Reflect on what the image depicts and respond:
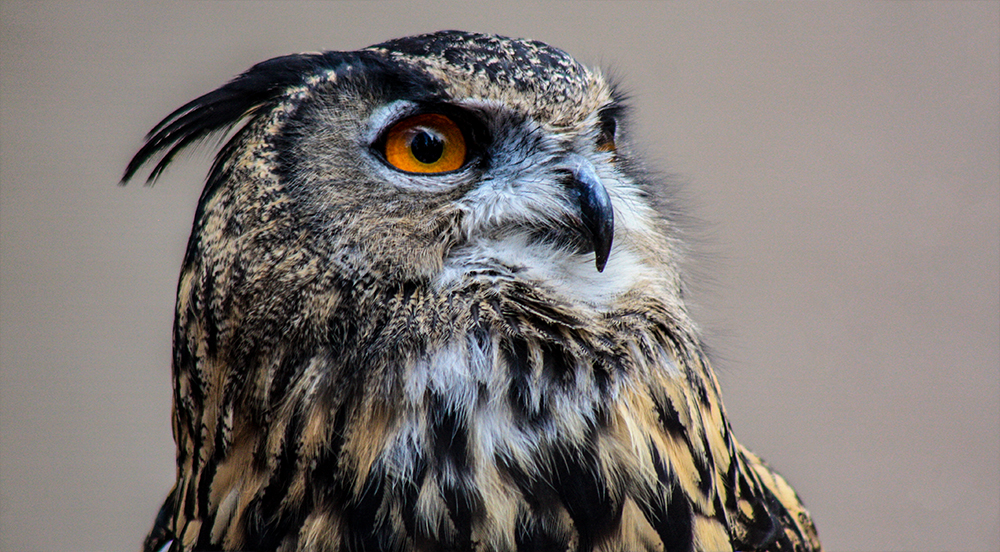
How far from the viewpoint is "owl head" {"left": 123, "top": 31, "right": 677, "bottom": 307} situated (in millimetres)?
689

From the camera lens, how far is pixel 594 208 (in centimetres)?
71

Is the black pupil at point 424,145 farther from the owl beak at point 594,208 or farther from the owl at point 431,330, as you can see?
the owl beak at point 594,208

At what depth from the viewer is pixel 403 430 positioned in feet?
2.19

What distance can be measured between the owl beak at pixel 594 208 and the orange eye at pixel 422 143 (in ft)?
0.40

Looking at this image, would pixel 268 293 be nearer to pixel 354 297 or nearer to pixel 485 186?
pixel 354 297

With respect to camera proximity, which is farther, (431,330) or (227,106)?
(227,106)

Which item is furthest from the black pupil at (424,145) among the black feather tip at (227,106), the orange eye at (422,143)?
the black feather tip at (227,106)

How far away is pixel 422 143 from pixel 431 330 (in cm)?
18

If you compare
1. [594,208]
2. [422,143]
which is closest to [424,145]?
[422,143]

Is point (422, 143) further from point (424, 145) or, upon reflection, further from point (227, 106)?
point (227, 106)

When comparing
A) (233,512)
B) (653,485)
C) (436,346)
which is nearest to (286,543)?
(233,512)

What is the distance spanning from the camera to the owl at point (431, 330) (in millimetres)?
666

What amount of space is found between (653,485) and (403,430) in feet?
0.78

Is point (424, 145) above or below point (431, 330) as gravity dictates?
above
